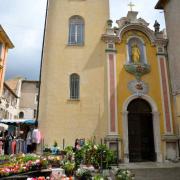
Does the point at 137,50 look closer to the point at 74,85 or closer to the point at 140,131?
the point at 74,85

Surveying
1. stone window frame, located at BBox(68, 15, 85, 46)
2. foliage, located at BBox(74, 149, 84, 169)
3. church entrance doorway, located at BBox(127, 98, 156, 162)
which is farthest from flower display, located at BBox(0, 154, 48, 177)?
stone window frame, located at BBox(68, 15, 85, 46)

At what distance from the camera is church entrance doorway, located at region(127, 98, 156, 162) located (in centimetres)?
1452

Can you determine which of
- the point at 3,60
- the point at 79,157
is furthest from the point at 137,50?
the point at 3,60

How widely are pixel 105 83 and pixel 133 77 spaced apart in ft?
6.43

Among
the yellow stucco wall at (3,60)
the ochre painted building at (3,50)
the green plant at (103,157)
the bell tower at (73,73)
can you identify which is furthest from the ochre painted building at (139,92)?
the yellow stucco wall at (3,60)

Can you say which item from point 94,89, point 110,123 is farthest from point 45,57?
point 110,123

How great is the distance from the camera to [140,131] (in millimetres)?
14953

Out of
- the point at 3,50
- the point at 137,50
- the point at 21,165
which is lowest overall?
the point at 21,165

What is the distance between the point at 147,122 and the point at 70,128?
4.96 meters

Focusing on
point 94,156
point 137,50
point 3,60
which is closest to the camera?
point 94,156

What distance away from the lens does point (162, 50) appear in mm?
16547

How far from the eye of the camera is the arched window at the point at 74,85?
15102 millimetres

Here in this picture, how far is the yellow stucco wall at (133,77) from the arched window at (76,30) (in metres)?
2.65

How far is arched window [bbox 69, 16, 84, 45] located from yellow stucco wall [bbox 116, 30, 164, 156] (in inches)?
104
